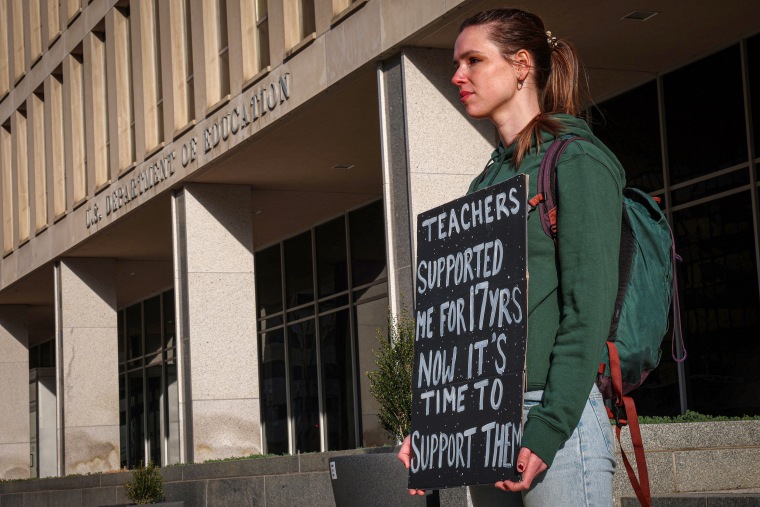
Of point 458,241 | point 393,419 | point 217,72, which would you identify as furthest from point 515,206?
point 217,72

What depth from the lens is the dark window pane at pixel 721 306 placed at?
1397 centimetres

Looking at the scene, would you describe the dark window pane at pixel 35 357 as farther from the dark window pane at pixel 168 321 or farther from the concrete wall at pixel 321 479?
the concrete wall at pixel 321 479

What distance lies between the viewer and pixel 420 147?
12492mm

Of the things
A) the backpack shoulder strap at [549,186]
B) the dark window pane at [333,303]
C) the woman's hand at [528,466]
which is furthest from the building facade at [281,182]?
the woman's hand at [528,466]

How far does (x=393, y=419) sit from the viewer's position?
10047mm

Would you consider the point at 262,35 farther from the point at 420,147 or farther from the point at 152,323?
the point at 152,323

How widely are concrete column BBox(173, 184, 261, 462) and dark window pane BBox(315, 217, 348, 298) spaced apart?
4456 mm

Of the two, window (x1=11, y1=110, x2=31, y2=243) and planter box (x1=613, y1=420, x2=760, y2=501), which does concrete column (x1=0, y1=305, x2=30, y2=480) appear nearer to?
window (x1=11, y1=110, x2=31, y2=243)

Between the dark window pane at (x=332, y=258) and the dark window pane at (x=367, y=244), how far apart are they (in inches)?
14.5

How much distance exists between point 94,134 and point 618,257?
21.2 meters

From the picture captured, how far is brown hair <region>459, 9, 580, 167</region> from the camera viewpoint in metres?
3.21

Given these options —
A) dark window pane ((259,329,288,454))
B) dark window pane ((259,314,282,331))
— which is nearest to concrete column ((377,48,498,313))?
dark window pane ((259,329,288,454))

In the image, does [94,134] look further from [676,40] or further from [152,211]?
[676,40]

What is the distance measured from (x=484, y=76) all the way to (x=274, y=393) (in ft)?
75.5
